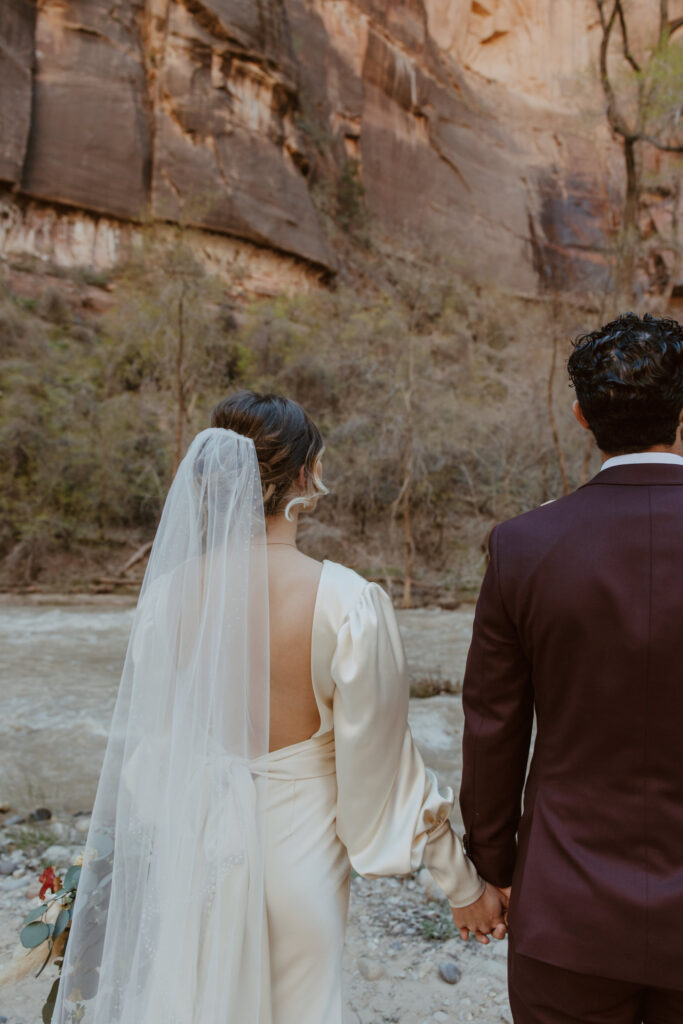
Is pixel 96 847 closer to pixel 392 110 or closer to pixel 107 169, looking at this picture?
pixel 107 169

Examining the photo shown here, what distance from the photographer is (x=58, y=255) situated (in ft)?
61.9

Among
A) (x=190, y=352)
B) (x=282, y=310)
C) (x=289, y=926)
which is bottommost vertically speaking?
(x=289, y=926)

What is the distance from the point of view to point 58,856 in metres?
3.22

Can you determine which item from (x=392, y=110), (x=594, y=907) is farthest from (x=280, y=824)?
(x=392, y=110)

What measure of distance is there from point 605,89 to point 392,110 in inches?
637

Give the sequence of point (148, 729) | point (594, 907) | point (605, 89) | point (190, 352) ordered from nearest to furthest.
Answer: point (594, 907) < point (148, 729) < point (605, 89) < point (190, 352)

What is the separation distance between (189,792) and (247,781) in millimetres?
110

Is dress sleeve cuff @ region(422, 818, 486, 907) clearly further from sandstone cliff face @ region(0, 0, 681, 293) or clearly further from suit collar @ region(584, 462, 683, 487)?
sandstone cliff face @ region(0, 0, 681, 293)

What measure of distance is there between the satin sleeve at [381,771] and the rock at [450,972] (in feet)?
3.81

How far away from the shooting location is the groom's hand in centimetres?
142

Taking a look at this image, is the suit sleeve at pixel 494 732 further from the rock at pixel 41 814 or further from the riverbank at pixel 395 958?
the rock at pixel 41 814

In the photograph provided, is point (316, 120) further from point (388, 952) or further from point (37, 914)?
point (37, 914)

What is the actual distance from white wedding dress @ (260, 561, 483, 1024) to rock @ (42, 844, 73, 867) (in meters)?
2.21

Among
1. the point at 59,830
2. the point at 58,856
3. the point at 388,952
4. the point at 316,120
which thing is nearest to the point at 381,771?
the point at 388,952
